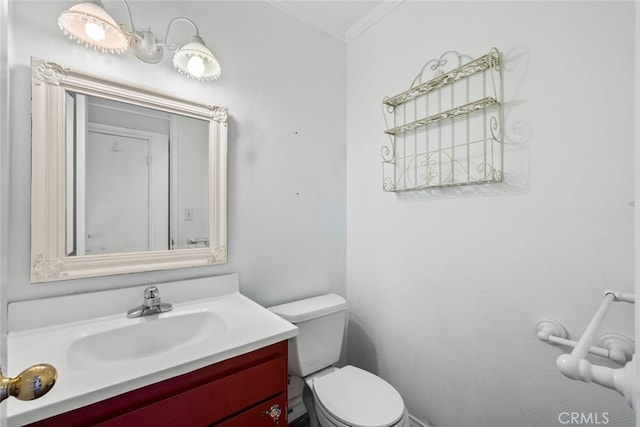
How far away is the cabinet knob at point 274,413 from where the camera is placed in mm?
937

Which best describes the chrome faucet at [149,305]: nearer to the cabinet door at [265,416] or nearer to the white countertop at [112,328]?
the white countertop at [112,328]

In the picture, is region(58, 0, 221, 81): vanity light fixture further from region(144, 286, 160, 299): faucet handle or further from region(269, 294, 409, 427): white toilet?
region(269, 294, 409, 427): white toilet

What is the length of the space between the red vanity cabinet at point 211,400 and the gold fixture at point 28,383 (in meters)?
0.37

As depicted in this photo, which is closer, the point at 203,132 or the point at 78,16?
the point at 78,16

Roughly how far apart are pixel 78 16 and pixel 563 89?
5.61 feet

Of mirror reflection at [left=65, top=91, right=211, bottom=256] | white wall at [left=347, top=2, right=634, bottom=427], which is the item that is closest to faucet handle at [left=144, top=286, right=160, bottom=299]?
mirror reflection at [left=65, top=91, right=211, bottom=256]

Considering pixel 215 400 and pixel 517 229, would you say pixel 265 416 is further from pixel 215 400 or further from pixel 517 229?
pixel 517 229

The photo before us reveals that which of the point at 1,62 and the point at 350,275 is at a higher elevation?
the point at 1,62

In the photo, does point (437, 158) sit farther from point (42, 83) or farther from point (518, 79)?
point (42, 83)

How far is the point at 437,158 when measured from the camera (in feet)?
4.45

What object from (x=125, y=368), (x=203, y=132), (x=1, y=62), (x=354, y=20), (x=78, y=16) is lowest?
Answer: (x=125, y=368)

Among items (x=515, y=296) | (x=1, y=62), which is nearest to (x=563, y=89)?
(x=515, y=296)

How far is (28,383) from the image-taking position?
40 centimetres

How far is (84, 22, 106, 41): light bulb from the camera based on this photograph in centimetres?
98
